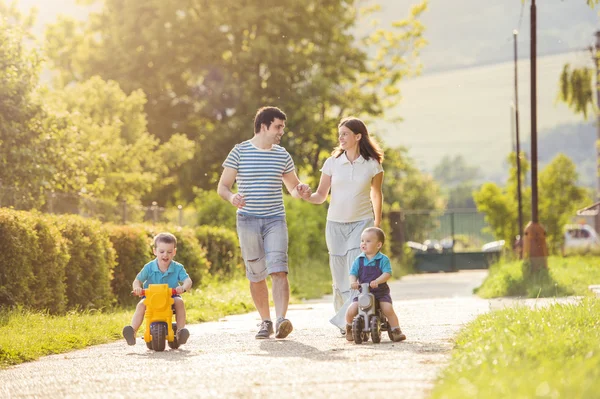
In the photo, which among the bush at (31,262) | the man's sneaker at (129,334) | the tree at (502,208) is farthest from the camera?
the tree at (502,208)

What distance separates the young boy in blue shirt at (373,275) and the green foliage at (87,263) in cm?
592

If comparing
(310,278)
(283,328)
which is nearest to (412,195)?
(310,278)

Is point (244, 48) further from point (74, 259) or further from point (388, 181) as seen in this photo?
point (74, 259)

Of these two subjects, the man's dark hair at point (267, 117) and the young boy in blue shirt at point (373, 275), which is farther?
the man's dark hair at point (267, 117)

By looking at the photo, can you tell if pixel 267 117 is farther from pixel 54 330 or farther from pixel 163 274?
pixel 54 330

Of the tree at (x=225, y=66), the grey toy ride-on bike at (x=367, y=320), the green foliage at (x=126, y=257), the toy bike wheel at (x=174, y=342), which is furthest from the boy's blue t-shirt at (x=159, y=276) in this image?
the tree at (x=225, y=66)

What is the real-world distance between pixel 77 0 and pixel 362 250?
37395mm

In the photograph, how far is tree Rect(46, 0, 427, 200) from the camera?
40.4 metres

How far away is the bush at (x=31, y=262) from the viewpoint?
1266cm

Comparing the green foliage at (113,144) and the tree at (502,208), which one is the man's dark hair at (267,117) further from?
the tree at (502,208)

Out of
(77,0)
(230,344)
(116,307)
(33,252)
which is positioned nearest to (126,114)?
(77,0)

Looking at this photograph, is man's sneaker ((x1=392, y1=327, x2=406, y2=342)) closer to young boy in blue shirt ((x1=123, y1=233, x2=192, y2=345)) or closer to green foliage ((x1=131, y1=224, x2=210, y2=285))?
young boy in blue shirt ((x1=123, y1=233, x2=192, y2=345))

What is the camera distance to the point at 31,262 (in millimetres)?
13195

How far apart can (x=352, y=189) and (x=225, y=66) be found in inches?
1271
